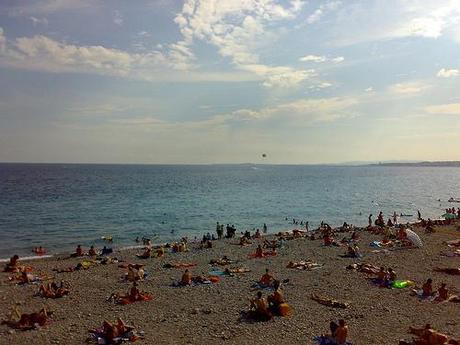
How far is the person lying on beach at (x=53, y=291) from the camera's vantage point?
61.4 feet

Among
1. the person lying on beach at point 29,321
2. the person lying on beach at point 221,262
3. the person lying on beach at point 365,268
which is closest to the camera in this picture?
the person lying on beach at point 29,321

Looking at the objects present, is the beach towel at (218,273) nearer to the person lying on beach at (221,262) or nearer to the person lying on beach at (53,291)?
the person lying on beach at (221,262)

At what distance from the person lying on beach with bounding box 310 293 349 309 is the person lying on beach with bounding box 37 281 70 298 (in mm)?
10761

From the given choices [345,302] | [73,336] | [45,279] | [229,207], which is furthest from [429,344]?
[229,207]

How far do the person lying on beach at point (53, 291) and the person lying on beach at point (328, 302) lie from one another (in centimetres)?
1076

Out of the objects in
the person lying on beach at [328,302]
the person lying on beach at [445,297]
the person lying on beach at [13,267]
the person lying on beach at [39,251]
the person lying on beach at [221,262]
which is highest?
the person lying on beach at [445,297]

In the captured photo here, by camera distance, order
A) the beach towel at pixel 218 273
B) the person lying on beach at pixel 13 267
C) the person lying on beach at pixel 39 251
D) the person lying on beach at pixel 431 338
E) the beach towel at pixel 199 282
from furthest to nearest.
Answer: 1. the person lying on beach at pixel 39 251
2. the person lying on beach at pixel 13 267
3. the beach towel at pixel 218 273
4. the beach towel at pixel 199 282
5. the person lying on beach at pixel 431 338

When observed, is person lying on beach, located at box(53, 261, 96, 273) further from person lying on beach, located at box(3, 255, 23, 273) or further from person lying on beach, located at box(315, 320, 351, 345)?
person lying on beach, located at box(315, 320, 351, 345)

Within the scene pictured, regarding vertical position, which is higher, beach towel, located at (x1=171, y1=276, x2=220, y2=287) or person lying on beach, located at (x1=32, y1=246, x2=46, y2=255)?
beach towel, located at (x1=171, y1=276, x2=220, y2=287)

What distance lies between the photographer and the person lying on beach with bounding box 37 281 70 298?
1872 centimetres

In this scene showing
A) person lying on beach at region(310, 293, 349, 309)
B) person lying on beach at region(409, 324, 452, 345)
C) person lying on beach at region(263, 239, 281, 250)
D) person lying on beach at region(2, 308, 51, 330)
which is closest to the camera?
person lying on beach at region(409, 324, 452, 345)

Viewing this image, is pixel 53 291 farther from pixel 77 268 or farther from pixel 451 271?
pixel 451 271

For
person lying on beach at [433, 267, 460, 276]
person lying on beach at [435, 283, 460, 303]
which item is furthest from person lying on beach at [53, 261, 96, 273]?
person lying on beach at [433, 267, 460, 276]

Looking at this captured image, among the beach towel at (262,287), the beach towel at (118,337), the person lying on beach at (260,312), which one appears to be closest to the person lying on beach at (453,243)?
the beach towel at (262,287)
